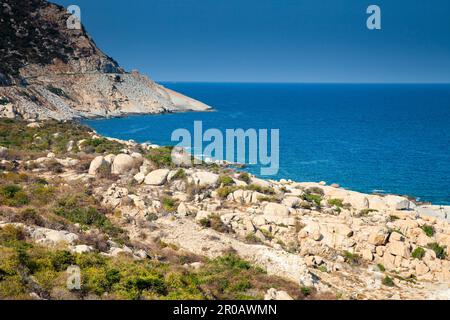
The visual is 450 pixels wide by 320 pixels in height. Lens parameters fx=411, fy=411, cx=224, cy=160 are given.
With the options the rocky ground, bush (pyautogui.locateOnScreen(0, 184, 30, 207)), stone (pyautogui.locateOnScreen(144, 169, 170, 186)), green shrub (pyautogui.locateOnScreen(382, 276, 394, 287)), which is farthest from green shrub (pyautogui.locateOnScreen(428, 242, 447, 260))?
bush (pyautogui.locateOnScreen(0, 184, 30, 207))

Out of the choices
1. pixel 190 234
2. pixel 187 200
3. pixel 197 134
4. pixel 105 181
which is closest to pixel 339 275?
pixel 190 234

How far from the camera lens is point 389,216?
22.8 m

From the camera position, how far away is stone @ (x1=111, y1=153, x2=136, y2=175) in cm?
2598

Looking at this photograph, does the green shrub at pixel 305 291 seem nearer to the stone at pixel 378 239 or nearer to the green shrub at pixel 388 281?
the green shrub at pixel 388 281

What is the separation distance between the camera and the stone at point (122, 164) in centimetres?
2598

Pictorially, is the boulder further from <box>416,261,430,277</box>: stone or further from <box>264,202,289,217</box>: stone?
<box>264,202,289,217</box>: stone

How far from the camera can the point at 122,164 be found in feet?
86.0

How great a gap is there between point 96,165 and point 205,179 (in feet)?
22.9

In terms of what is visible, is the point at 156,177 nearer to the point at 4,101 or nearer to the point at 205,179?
the point at 205,179

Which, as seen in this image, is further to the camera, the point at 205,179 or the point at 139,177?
the point at 139,177

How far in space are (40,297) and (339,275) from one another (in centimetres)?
1112

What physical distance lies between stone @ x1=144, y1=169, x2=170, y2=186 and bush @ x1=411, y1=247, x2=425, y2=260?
1405 centimetres

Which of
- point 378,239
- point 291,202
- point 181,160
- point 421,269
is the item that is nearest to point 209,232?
point 291,202

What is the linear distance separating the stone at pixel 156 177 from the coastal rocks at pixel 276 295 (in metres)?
13.1
